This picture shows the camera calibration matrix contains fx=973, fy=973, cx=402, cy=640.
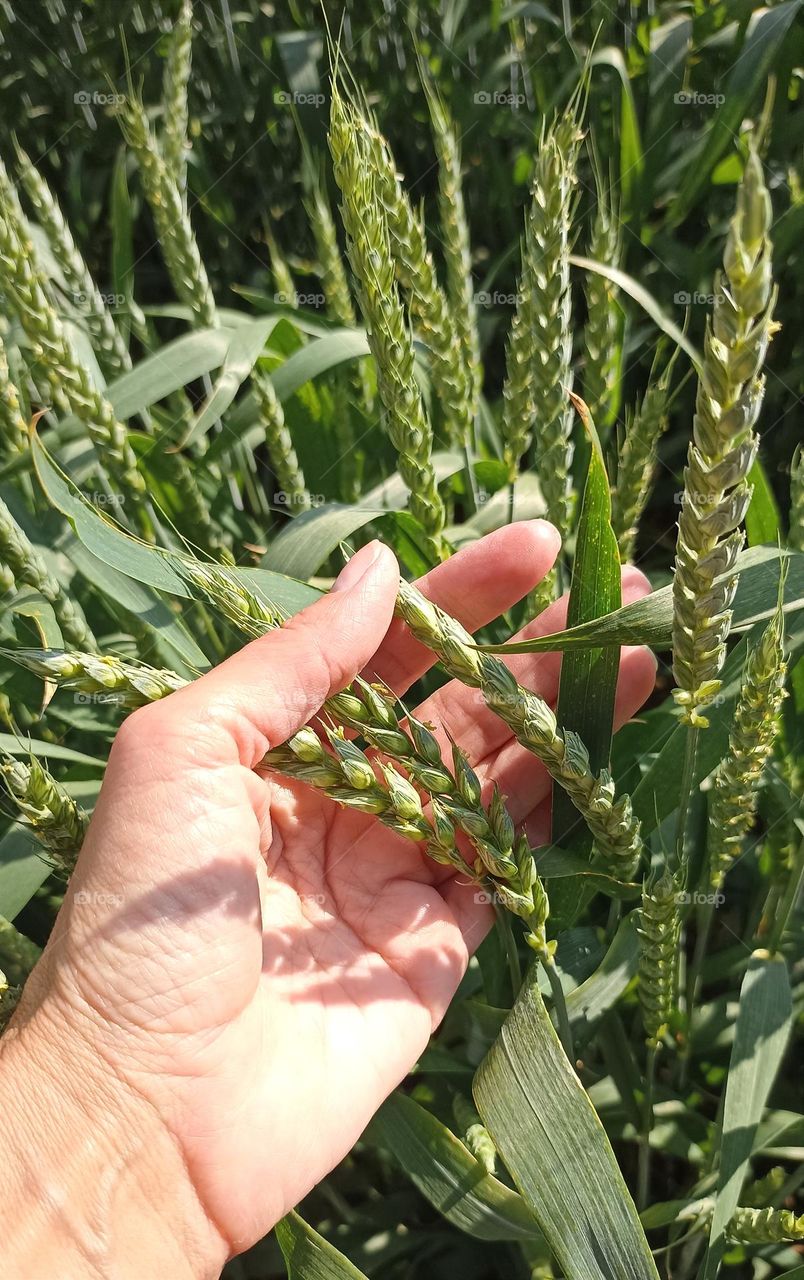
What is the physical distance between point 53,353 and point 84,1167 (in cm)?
85

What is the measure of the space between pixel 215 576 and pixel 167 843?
24 centimetres

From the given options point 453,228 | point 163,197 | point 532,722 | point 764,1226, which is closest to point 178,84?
point 163,197

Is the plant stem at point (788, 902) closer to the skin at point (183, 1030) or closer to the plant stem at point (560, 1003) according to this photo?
the plant stem at point (560, 1003)

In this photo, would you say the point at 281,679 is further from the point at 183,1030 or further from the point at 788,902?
the point at 788,902

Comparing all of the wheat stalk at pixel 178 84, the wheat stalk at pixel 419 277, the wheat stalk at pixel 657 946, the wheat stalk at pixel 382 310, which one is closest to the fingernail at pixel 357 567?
the wheat stalk at pixel 382 310

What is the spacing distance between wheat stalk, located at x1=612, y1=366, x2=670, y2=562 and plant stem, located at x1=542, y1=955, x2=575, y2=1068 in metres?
0.52

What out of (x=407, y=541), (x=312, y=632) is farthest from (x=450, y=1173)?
(x=407, y=541)

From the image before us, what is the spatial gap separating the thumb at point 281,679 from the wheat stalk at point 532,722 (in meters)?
0.05

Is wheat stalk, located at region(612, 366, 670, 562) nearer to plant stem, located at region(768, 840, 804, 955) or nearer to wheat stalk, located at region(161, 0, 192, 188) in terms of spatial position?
plant stem, located at region(768, 840, 804, 955)

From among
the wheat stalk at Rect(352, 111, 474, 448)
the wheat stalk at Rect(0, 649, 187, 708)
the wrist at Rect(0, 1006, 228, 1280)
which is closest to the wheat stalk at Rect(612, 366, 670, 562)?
the wheat stalk at Rect(352, 111, 474, 448)

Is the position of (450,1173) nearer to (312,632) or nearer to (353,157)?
(312,632)

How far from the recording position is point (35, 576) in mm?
1140

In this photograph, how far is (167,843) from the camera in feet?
2.84

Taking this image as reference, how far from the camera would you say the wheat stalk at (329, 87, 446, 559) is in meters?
0.89
